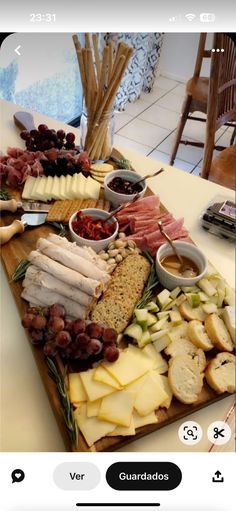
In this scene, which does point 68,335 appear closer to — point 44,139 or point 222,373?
point 222,373

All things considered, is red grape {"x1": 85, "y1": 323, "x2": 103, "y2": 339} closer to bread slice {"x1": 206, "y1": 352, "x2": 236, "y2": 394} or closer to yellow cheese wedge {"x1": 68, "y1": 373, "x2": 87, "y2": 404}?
yellow cheese wedge {"x1": 68, "y1": 373, "x2": 87, "y2": 404}

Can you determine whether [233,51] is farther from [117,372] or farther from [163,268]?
[117,372]

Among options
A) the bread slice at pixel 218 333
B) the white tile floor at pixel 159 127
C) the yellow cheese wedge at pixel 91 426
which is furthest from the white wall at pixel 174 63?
the yellow cheese wedge at pixel 91 426

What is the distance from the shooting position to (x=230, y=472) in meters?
0.53

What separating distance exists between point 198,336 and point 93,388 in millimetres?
203

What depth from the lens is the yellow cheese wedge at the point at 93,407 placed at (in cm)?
60

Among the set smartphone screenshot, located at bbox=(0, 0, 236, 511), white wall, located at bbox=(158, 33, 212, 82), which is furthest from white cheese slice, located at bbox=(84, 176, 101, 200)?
white wall, located at bbox=(158, 33, 212, 82)

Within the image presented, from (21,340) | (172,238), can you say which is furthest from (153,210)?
(21,340)

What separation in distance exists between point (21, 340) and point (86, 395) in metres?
0.16

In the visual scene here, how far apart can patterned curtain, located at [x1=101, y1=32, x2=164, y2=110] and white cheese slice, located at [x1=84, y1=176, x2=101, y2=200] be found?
3.46 ft

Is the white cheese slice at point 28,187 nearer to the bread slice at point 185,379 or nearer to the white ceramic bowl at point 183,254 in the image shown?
the white ceramic bowl at point 183,254

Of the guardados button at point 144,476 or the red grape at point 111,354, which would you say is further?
the red grape at point 111,354

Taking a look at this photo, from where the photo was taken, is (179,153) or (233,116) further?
(179,153)

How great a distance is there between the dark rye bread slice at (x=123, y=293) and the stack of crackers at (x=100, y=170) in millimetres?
302
